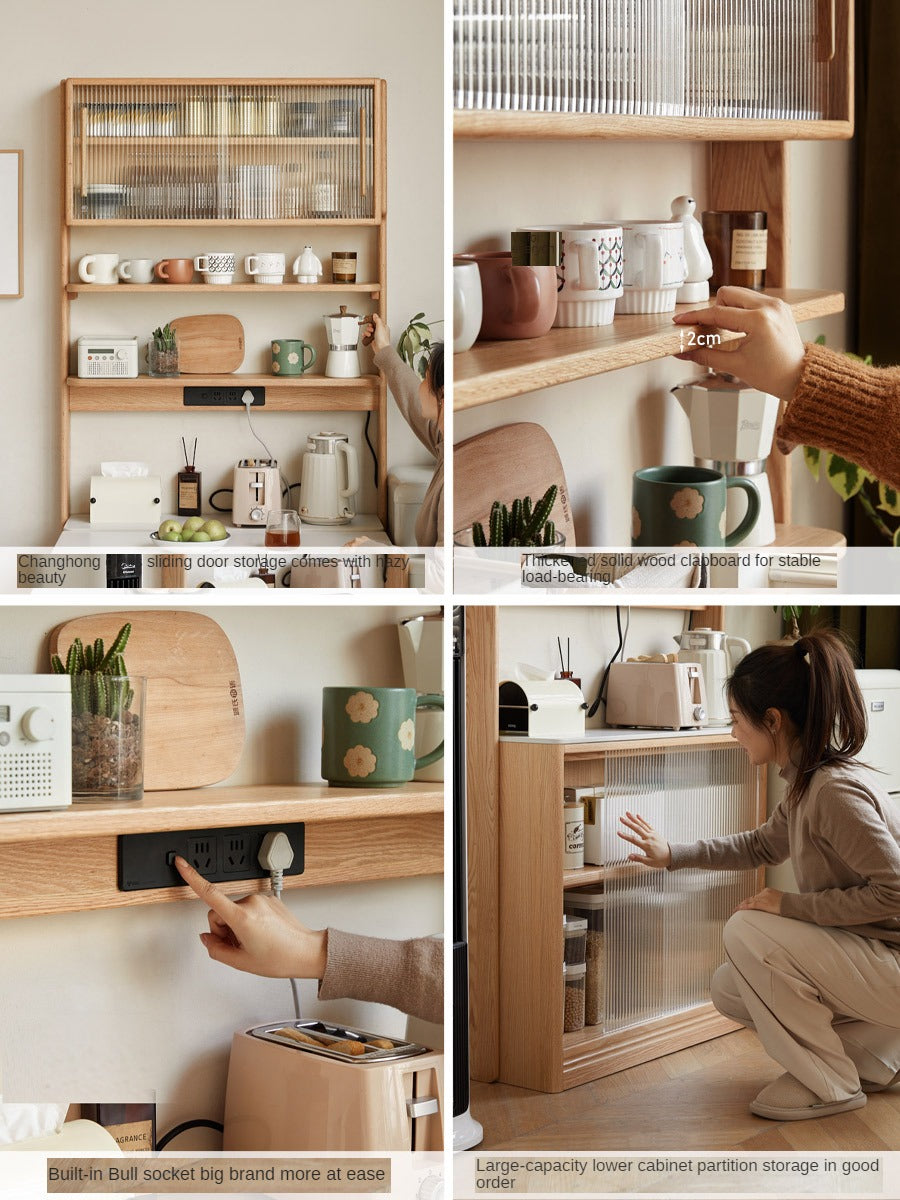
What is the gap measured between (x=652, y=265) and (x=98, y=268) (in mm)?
442

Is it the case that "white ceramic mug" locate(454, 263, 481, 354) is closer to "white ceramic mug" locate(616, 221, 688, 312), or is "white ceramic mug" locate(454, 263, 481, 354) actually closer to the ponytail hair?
"white ceramic mug" locate(616, 221, 688, 312)

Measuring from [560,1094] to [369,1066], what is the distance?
17 centimetres

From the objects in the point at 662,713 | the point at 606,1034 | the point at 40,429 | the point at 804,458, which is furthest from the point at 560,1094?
the point at 40,429

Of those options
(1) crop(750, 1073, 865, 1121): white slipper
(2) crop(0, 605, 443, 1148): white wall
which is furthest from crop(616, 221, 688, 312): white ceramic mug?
(1) crop(750, 1073, 865, 1121): white slipper

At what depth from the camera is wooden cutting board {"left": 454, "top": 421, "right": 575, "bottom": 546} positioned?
113cm

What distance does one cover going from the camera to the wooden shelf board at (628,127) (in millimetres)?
1055

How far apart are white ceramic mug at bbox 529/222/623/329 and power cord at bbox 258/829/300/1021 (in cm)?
50

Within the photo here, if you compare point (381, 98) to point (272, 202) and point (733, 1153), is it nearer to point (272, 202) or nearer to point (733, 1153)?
point (272, 202)

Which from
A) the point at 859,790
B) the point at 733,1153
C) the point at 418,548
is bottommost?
the point at 733,1153

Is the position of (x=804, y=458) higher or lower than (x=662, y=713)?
higher

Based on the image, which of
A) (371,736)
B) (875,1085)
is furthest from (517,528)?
(875,1085)

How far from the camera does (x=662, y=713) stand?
1206 mm

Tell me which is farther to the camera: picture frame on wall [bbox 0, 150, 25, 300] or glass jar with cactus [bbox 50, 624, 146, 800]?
glass jar with cactus [bbox 50, 624, 146, 800]

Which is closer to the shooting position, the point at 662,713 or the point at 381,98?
the point at 381,98
